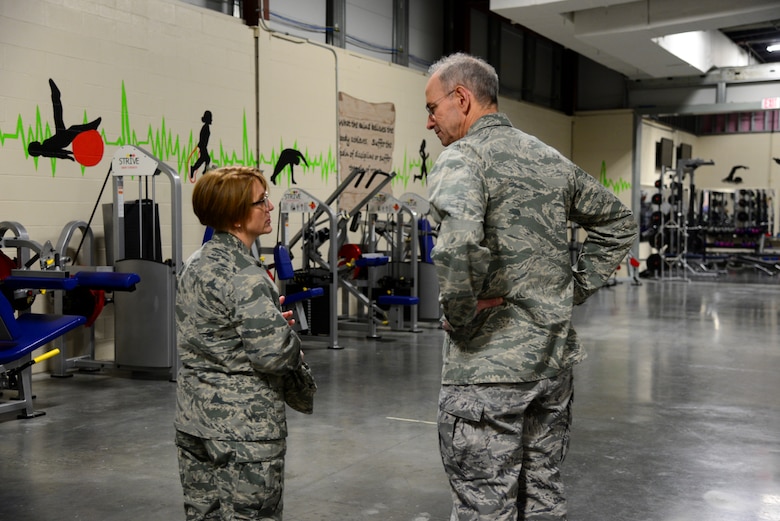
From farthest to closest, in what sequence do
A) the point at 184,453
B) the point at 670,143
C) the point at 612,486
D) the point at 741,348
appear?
1. the point at 670,143
2. the point at 741,348
3. the point at 612,486
4. the point at 184,453

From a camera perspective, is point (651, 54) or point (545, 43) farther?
point (545, 43)

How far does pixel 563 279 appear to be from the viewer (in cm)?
192

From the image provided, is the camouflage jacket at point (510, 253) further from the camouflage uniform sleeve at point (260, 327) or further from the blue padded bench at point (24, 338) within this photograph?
the blue padded bench at point (24, 338)

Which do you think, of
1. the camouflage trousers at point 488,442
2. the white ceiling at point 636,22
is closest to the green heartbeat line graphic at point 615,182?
the white ceiling at point 636,22

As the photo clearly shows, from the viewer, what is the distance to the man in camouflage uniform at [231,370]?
1.93 meters

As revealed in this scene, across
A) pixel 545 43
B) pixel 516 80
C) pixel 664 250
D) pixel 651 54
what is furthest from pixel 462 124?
pixel 664 250

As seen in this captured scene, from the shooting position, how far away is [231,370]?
1957 mm

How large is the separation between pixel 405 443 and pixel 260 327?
246 cm

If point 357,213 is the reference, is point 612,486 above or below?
below

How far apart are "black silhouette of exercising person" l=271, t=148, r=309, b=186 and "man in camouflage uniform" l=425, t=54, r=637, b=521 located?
652 cm

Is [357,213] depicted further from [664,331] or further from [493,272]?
[493,272]

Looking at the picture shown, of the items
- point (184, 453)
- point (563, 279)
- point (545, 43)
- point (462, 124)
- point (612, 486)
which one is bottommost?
point (612, 486)

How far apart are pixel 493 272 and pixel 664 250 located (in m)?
14.8

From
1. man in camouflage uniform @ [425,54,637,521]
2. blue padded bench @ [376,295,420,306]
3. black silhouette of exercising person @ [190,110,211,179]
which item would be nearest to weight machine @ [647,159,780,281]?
blue padded bench @ [376,295,420,306]
